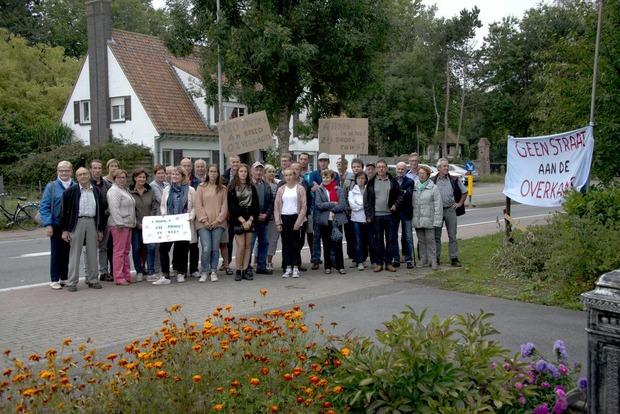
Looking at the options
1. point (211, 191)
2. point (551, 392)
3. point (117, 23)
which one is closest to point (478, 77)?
point (117, 23)

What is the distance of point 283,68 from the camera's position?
2128cm

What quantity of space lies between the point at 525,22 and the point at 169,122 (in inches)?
1243

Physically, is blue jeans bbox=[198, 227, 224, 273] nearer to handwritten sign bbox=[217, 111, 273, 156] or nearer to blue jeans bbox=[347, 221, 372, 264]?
blue jeans bbox=[347, 221, 372, 264]

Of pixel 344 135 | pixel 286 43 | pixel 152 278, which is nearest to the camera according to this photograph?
pixel 152 278

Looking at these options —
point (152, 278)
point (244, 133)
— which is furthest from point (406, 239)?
point (152, 278)

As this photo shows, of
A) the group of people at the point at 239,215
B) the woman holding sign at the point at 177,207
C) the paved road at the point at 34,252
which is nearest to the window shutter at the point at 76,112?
the paved road at the point at 34,252

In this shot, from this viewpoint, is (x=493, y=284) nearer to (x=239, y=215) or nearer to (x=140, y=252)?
(x=239, y=215)

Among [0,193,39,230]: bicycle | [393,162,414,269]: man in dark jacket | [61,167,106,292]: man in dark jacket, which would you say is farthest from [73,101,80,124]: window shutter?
[393,162,414,269]: man in dark jacket

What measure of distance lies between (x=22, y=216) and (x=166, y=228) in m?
12.8

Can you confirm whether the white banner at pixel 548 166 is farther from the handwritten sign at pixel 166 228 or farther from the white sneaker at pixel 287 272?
the handwritten sign at pixel 166 228

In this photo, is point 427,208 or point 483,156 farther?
point 483,156

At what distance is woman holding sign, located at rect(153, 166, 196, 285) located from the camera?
→ 1069cm

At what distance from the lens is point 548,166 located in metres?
10.8

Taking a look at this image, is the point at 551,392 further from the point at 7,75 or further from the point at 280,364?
the point at 7,75
